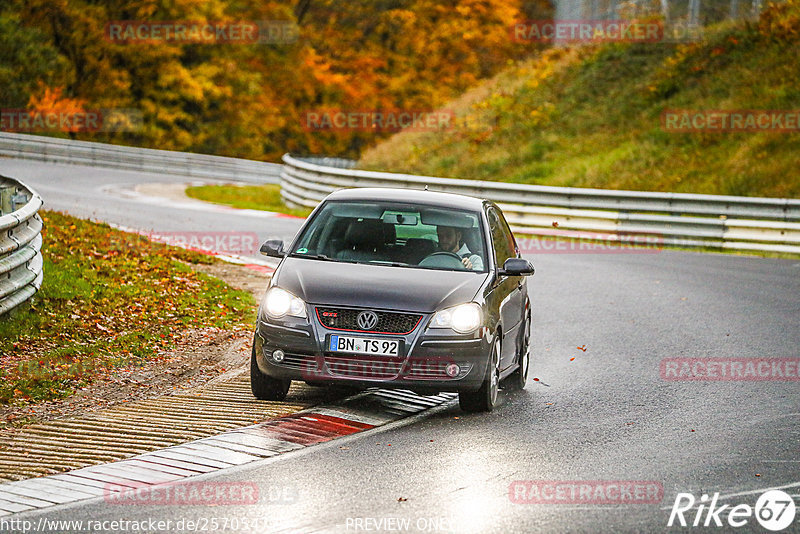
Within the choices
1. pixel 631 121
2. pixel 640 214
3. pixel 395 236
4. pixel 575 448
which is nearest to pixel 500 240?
pixel 395 236

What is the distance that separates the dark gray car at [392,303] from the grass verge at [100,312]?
198cm

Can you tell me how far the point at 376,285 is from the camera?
30.2 ft

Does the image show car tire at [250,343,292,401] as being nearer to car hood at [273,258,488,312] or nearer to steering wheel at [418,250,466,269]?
car hood at [273,258,488,312]

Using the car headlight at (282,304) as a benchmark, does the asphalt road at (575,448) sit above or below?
below

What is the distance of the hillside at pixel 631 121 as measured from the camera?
98.5 ft

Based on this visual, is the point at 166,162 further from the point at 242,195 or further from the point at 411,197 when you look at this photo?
the point at 411,197

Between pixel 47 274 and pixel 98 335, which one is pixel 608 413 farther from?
pixel 47 274

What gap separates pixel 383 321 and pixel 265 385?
120 centimetres

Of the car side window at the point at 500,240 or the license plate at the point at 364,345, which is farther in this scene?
the car side window at the point at 500,240

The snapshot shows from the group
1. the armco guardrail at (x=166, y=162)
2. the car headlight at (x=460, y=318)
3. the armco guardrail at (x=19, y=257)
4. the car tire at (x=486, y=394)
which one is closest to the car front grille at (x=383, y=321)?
the car headlight at (x=460, y=318)

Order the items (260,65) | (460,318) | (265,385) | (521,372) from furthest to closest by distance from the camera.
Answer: (260,65), (521,372), (265,385), (460,318)

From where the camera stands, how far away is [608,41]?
41625 millimetres

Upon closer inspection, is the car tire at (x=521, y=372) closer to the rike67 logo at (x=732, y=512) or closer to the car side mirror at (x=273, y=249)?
the car side mirror at (x=273, y=249)

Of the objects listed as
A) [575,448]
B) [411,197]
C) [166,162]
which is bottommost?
[166,162]
